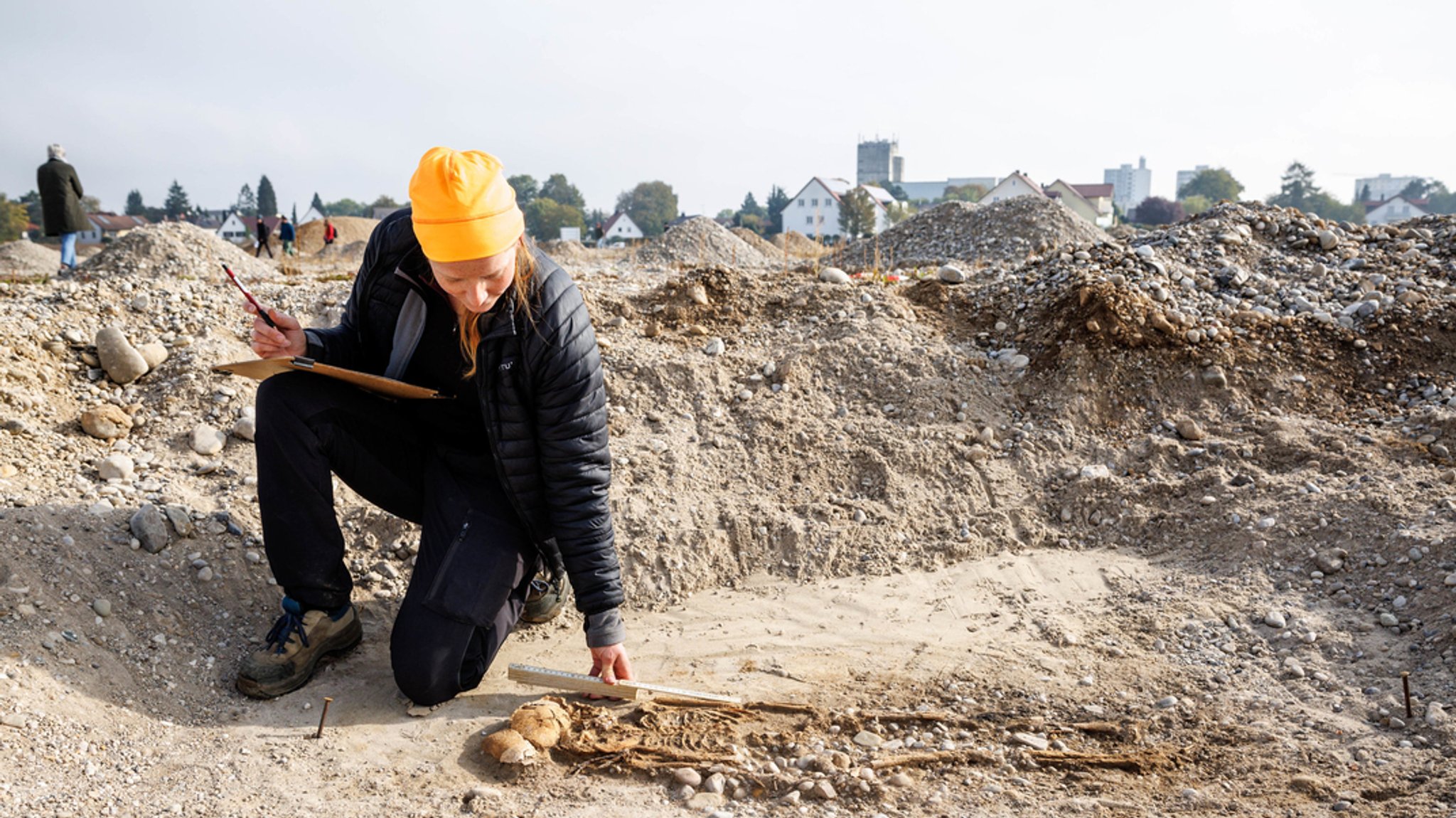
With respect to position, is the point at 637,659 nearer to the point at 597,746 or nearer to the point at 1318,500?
the point at 597,746

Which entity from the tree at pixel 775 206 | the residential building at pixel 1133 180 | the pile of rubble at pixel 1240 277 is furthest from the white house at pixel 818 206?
the residential building at pixel 1133 180

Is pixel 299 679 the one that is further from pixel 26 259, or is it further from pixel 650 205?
pixel 650 205

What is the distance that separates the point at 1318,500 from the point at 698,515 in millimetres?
2632

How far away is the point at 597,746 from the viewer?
8.54ft

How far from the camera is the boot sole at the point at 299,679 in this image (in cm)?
279

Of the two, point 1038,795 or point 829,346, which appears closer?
point 1038,795

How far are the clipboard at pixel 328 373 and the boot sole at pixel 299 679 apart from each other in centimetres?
83

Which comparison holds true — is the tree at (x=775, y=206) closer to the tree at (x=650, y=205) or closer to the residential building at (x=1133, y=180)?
the tree at (x=650, y=205)

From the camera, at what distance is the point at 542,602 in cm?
342

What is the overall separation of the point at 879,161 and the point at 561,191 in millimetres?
59928

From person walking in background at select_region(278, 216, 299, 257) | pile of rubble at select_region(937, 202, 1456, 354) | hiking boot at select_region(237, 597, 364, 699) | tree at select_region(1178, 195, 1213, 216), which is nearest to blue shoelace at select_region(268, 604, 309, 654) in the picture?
hiking boot at select_region(237, 597, 364, 699)

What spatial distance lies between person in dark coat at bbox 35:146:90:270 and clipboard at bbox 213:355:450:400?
32.3 ft

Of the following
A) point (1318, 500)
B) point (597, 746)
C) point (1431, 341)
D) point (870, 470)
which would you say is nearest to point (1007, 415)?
point (870, 470)

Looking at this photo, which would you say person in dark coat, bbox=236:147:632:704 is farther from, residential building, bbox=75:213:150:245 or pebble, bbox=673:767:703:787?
residential building, bbox=75:213:150:245
